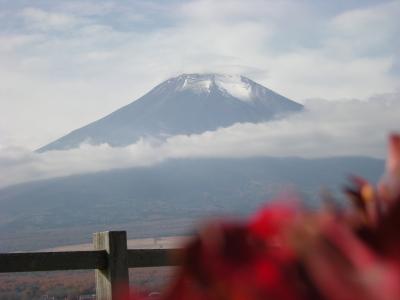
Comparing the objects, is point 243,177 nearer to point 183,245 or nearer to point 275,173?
point 275,173

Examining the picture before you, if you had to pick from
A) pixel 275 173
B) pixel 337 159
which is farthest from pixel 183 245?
pixel 337 159

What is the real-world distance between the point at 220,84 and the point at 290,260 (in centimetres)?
16669

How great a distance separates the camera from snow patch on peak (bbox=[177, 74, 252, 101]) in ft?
534

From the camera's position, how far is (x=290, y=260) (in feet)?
0.98

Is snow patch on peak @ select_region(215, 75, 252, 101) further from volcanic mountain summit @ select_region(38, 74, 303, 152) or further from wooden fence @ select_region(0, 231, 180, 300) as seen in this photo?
wooden fence @ select_region(0, 231, 180, 300)

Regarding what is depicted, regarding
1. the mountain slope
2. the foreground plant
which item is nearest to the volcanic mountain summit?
the mountain slope

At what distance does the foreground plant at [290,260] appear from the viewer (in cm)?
28

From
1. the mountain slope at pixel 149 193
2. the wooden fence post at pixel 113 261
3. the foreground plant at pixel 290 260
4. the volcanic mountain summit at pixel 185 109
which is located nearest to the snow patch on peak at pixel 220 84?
the volcanic mountain summit at pixel 185 109

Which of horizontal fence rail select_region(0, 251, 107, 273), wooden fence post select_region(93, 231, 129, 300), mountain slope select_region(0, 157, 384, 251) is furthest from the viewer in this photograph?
mountain slope select_region(0, 157, 384, 251)

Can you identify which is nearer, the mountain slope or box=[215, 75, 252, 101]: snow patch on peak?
the mountain slope

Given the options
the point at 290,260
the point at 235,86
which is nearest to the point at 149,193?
the point at 235,86

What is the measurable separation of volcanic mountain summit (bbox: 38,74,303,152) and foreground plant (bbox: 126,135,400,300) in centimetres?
15949

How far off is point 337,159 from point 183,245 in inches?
6905

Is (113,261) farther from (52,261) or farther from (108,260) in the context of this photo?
(52,261)
